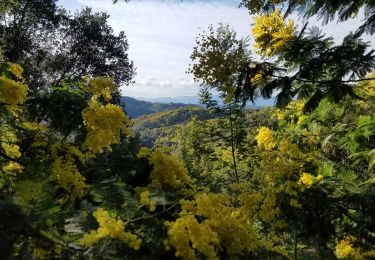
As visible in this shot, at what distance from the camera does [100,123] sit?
4.47 meters

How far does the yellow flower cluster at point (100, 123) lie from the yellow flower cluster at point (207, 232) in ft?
6.14

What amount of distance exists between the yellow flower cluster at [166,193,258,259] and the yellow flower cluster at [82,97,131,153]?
1.87 m

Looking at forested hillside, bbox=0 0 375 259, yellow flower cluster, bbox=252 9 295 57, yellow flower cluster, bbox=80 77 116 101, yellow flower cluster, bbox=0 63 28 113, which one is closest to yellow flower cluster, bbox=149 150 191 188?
forested hillside, bbox=0 0 375 259

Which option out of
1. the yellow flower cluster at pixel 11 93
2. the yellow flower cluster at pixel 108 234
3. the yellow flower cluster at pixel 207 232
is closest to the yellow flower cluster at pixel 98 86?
the yellow flower cluster at pixel 11 93

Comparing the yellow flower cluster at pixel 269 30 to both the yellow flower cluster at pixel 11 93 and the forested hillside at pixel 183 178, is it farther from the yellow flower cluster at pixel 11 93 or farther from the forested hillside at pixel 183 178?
the yellow flower cluster at pixel 11 93

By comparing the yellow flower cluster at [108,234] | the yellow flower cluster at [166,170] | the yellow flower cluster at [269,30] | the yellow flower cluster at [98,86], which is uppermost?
the yellow flower cluster at [269,30]

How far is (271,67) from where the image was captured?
5422 millimetres

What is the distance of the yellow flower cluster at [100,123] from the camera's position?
4402 millimetres

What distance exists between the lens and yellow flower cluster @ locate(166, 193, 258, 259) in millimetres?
2508

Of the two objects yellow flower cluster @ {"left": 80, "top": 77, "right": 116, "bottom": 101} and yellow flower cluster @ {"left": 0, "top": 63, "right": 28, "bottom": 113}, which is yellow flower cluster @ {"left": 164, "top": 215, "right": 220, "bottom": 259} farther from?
yellow flower cluster @ {"left": 0, "top": 63, "right": 28, "bottom": 113}

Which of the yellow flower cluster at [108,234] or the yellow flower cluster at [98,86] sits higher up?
the yellow flower cluster at [98,86]

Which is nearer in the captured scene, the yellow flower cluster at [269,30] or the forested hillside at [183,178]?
the forested hillside at [183,178]

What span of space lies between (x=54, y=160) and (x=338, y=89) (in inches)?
143

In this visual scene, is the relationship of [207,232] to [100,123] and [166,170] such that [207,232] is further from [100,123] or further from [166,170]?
[100,123]
